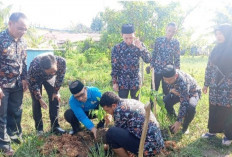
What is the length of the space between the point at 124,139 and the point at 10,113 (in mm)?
1851

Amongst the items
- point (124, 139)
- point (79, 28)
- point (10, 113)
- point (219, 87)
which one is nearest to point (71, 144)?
point (124, 139)

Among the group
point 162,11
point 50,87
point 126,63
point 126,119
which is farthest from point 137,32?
point 126,119

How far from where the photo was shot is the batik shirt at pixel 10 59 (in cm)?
324

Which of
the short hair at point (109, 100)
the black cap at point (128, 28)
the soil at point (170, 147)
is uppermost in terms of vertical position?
the black cap at point (128, 28)

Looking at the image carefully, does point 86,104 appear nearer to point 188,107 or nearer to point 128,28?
point 128,28

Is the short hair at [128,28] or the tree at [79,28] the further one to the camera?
the tree at [79,28]

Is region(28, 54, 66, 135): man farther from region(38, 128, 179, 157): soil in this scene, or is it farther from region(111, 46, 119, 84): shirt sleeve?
region(111, 46, 119, 84): shirt sleeve

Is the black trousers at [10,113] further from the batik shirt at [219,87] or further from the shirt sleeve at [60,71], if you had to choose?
the batik shirt at [219,87]

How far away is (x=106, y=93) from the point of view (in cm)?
292

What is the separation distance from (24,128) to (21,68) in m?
1.29

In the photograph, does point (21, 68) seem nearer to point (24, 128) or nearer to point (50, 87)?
point (50, 87)

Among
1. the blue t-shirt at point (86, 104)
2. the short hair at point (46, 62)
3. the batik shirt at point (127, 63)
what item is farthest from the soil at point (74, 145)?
the short hair at point (46, 62)

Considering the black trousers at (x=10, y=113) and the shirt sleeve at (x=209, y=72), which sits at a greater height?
the shirt sleeve at (x=209, y=72)

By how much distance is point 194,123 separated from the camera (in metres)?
4.39
